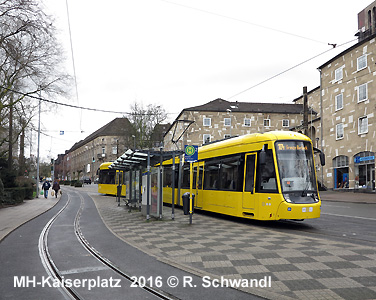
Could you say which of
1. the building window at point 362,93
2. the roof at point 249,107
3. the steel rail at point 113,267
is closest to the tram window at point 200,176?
the steel rail at point 113,267

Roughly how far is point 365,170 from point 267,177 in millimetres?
26456

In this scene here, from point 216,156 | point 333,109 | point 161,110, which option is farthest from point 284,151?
point 161,110

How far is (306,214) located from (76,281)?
7.96m

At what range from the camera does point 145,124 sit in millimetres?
57844

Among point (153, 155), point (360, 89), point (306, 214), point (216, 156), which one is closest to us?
point (306, 214)

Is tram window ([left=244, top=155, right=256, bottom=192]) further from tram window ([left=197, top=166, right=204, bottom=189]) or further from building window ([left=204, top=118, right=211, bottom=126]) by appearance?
building window ([left=204, top=118, right=211, bottom=126])

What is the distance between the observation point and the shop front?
33.9 m

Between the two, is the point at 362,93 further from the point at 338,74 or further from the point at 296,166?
the point at 296,166

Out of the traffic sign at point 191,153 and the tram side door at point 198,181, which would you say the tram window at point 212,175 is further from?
the traffic sign at point 191,153

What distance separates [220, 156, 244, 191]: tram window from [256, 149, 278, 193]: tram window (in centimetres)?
116

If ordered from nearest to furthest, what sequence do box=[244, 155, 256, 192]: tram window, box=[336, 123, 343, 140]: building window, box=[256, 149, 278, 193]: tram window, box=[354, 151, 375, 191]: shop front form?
box=[256, 149, 278, 193]: tram window, box=[244, 155, 256, 192]: tram window, box=[354, 151, 375, 191]: shop front, box=[336, 123, 343, 140]: building window

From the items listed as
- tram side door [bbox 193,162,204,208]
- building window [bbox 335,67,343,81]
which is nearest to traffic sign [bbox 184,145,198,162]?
tram side door [bbox 193,162,204,208]

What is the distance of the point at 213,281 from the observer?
19.2ft

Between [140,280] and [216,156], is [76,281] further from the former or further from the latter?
[216,156]
